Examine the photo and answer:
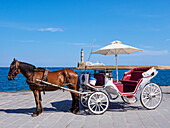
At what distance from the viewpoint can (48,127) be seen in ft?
15.4

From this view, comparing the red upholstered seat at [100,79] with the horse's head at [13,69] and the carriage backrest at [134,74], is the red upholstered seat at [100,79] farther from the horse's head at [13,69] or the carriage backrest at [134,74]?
the horse's head at [13,69]

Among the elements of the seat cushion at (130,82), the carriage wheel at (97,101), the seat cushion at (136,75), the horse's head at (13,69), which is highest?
the horse's head at (13,69)

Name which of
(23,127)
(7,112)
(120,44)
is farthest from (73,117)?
(120,44)

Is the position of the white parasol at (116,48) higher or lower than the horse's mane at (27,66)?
higher

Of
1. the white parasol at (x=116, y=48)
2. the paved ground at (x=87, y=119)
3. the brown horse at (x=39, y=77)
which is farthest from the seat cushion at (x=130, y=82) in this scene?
the brown horse at (x=39, y=77)

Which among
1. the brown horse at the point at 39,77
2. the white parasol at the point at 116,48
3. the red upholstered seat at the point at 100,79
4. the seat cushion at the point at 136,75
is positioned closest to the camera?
the brown horse at the point at 39,77

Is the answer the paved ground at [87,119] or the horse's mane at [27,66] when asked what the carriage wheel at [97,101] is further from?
the horse's mane at [27,66]

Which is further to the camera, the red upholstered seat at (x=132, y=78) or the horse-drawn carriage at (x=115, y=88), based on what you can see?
the red upholstered seat at (x=132, y=78)

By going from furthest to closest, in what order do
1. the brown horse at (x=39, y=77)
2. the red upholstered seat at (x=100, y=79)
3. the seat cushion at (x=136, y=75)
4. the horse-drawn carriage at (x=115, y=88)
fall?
the seat cushion at (x=136, y=75), the red upholstered seat at (x=100, y=79), the horse-drawn carriage at (x=115, y=88), the brown horse at (x=39, y=77)

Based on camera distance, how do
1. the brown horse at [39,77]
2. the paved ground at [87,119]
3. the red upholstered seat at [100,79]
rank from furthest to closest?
1. the red upholstered seat at [100,79]
2. the brown horse at [39,77]
3. the paved ground at [87,119]

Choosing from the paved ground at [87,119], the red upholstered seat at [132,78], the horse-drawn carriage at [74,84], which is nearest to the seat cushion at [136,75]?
the red upholstered seat at [132,78]

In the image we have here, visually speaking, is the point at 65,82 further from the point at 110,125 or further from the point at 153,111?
the point at 153,111

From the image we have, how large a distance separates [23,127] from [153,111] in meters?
3.85

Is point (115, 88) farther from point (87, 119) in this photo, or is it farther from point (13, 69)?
point (13, 69)
